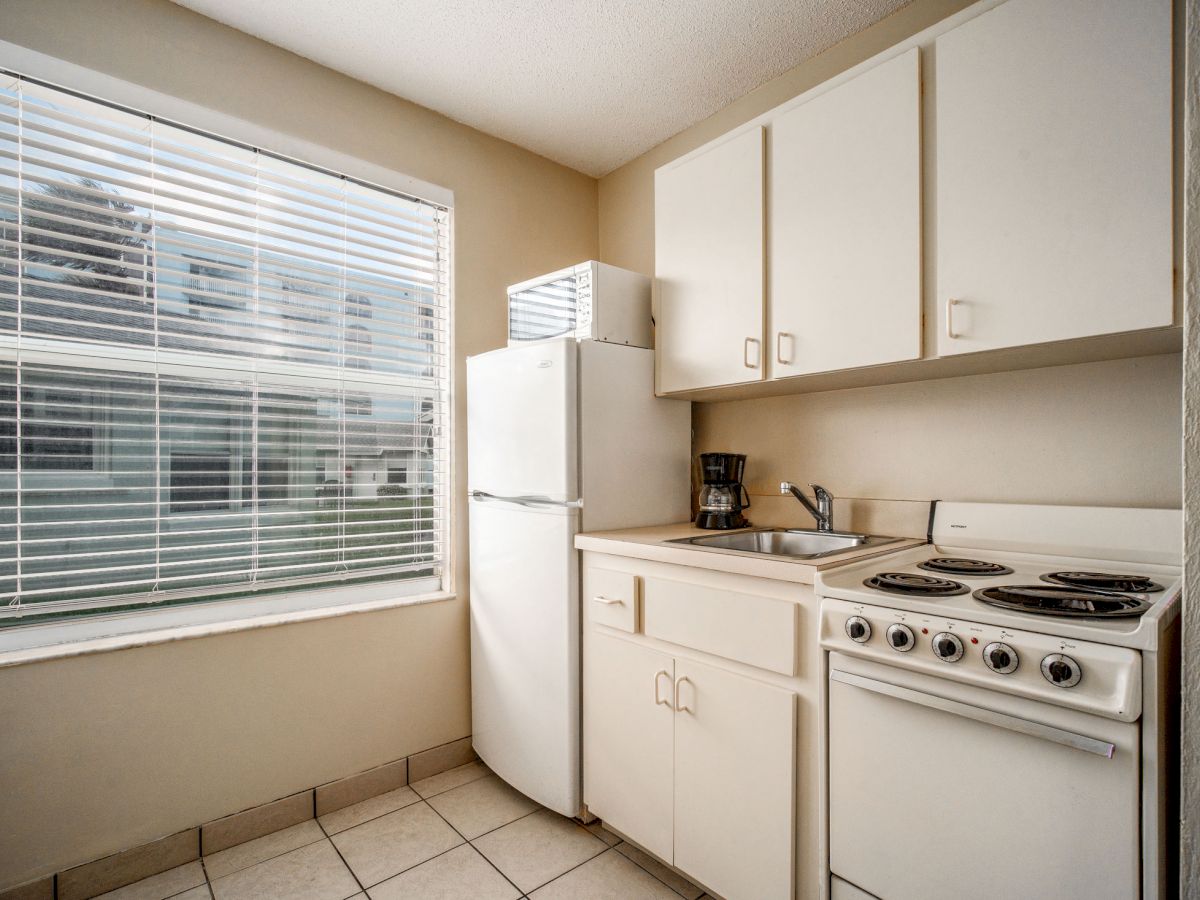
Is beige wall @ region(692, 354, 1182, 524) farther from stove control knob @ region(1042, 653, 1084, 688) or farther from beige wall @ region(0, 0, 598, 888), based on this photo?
beige wall @ region(0, 0, 598, 888)

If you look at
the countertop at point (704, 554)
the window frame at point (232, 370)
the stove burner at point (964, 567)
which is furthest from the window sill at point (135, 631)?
the stove burner at point (964, 567)

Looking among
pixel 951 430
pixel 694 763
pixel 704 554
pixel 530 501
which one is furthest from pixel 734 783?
pixel 951 430

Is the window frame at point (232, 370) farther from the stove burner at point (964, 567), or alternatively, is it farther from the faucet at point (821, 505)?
the stove burner at point (964, 567)

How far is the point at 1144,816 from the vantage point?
930 mm

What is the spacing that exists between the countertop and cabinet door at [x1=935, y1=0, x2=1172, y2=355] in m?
0.60

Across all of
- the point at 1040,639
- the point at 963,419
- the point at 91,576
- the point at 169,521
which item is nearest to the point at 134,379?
the point at 169,521

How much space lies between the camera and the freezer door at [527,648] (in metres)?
1.96

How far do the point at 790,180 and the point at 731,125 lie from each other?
813mm

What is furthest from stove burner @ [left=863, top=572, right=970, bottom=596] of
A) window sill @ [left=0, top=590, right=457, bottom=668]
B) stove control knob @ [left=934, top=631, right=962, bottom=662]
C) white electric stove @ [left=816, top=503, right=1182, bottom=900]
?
window sill @ [left=0, top=590, right=457, bottom=668]

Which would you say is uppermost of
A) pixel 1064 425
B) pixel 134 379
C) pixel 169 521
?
pixel 134 379

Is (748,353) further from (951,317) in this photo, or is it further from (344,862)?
(344,862)

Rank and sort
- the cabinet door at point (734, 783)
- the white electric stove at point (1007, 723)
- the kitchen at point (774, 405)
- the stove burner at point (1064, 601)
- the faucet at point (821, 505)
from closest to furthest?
the white electric stove at point (1007, 723)
the stove burner at point (1064, 601)
the kitchen at point (774, 405)
the cabinet door at point (734, 783)
the faucet at point (821, 505)

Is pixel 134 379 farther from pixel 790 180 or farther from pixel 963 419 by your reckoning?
pixel 963 419

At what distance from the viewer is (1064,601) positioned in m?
1.15
